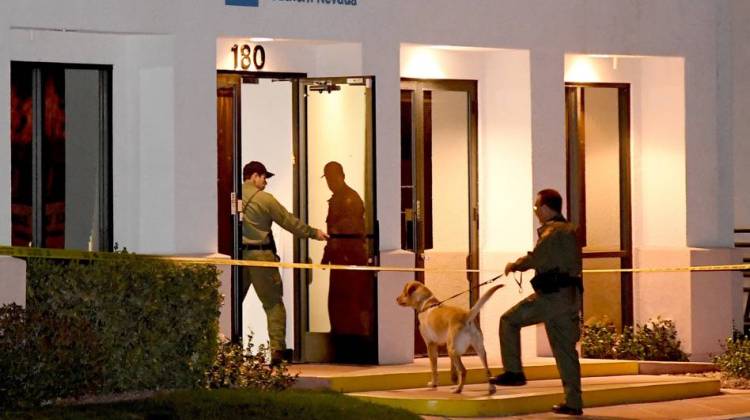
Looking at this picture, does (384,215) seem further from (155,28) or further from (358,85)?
(155,28)

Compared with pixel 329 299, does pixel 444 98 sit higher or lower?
higher

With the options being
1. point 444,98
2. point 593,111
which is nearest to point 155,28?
point 444,98

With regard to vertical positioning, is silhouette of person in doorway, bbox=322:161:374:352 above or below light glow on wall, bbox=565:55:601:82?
below

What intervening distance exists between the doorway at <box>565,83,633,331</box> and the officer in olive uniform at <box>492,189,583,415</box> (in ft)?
15.1

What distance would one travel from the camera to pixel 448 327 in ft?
52.0

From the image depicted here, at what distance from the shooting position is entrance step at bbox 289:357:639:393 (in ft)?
54.1

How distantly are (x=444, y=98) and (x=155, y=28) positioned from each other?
3.82 metres

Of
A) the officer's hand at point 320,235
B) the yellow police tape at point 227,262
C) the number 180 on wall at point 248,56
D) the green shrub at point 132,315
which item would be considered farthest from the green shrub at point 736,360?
the green shrub at point 132,315

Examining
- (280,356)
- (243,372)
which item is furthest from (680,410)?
(243,372)

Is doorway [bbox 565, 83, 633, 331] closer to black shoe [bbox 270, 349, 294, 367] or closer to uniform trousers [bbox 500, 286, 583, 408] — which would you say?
black shoe [bbox 270, 349, 294, 367]

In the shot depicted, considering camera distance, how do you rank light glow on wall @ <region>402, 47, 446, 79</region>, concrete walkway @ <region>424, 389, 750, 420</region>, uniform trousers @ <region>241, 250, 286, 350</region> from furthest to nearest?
light glow on wall @ <region>402, 47, 446, 79</region>, uniform trousers @ <region>241, 250, 286, 350</region>, concrete walkway @ <region>424, 389, 750, 420</region>

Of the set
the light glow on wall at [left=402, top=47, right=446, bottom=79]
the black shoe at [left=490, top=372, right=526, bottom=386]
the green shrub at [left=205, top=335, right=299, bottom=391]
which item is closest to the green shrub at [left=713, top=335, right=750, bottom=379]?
the black shoe at [left=490, top=372, right=526, bottom=386]

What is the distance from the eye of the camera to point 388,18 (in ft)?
58.8

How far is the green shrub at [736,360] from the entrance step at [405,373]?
0.92 metres
